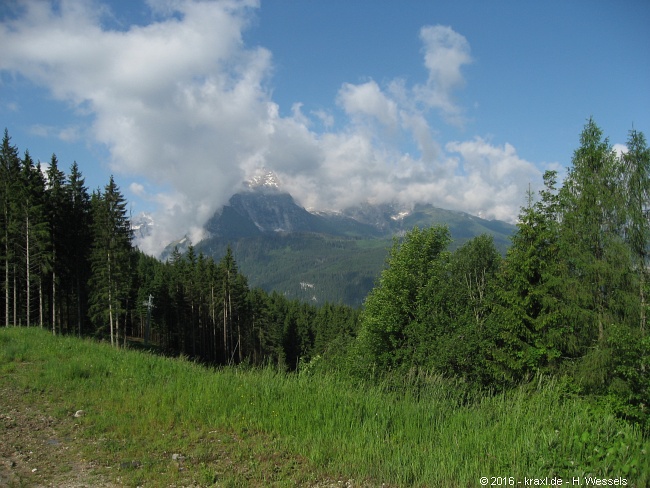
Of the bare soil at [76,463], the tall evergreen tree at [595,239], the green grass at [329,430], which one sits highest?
the tall evergreen tree at [595,239]

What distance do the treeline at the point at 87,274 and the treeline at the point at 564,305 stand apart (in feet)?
23.9

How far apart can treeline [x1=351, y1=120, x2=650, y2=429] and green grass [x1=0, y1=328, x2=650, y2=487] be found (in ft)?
20.9

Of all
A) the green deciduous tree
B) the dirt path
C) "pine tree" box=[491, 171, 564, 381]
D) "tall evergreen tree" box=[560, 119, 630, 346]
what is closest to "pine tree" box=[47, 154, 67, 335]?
the green deciduous tree

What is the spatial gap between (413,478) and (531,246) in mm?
17523

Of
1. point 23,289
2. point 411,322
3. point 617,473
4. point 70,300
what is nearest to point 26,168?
point 23,289

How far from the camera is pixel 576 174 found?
18141mm

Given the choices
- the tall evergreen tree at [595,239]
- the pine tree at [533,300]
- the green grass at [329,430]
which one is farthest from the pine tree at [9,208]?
the tall evergreen tree at [595,239]

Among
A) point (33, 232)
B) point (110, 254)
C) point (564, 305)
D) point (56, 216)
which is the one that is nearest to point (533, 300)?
point (564, 305)

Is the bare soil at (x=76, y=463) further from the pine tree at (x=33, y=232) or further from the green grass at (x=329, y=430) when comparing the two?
the pine tree at (x=33, y=232)

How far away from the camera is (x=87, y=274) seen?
38.2 m

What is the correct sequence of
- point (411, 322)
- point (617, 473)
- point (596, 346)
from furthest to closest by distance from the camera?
1. point (411, 322)
2. point (596, 346)
3. point (617, 473)

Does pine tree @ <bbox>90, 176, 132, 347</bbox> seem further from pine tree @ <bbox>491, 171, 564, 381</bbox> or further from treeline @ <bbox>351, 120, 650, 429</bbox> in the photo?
pine tree @ <bbox>491, 171, 564, 381</bbox>

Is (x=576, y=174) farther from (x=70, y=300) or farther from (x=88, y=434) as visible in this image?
(x=70, y=300)

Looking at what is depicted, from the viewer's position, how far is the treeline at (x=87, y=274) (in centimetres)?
3034
